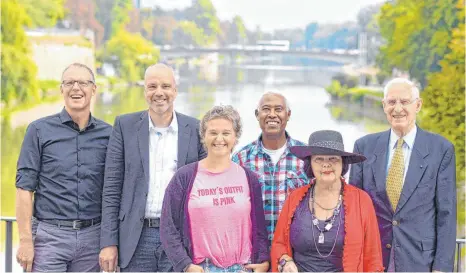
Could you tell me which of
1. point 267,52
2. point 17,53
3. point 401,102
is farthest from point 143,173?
point 17,53

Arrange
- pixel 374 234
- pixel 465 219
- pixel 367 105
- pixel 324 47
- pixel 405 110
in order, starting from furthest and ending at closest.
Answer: pixel 324 47
pixel 367 105
pixel 465 219
pixel 405 110
pixel 374 234

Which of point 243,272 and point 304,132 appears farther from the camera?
point 304,132

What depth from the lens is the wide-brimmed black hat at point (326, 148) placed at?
1885 mm

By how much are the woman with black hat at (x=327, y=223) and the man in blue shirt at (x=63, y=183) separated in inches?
27.3

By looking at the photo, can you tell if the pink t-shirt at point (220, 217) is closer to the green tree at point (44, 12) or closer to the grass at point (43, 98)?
the grass at point (43, 98)

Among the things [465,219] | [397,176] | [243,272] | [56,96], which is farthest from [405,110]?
[56,96]

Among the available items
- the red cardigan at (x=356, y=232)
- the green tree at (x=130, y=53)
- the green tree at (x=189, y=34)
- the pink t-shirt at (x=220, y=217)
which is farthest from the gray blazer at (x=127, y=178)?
the green tree at (x=189, y=34)

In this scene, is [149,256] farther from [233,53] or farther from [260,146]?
[233,53]

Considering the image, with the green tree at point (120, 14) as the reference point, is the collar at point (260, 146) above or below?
below

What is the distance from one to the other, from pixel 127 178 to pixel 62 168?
23 cm

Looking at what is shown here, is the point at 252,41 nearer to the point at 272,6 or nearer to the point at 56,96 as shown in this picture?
the point at 272,6

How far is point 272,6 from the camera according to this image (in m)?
9.88

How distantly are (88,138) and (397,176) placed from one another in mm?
1032

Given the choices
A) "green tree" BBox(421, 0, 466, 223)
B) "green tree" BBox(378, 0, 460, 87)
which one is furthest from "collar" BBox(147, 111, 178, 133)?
"green tree" BBox(378, 0, 460, 87)
